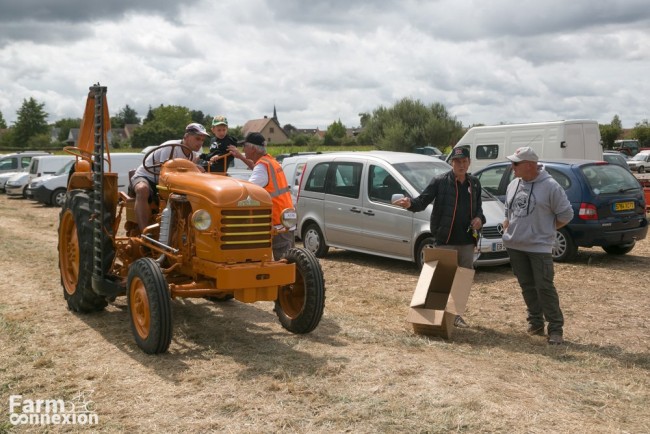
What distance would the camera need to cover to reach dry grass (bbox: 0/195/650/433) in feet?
14.6

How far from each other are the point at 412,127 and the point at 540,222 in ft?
168

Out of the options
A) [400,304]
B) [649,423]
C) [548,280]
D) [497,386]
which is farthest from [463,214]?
[649,423]

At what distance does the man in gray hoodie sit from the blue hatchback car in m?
4.08

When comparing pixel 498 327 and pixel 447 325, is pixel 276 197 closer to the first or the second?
pixel 447 325

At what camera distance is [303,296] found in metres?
6.51

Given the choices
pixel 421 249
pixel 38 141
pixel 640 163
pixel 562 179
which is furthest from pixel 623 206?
pixel 38 141

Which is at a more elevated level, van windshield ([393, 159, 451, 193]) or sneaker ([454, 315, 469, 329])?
van windshield ([393, 159, 451, 193])

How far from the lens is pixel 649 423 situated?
441cm

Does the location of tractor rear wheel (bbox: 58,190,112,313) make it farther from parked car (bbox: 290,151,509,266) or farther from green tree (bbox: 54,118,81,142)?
green tree (bbox: 54,118,81,142)

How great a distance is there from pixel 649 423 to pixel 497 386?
1.00 metres

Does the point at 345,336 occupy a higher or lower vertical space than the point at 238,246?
lower

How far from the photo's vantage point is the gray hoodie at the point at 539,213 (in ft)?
21.0

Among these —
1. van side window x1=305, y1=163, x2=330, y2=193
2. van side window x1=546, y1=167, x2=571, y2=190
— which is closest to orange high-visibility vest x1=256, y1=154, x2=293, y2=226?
van side window x1=305, y1=163, x2=330, y2=193

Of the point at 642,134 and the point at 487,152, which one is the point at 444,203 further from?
the point at 642,134
